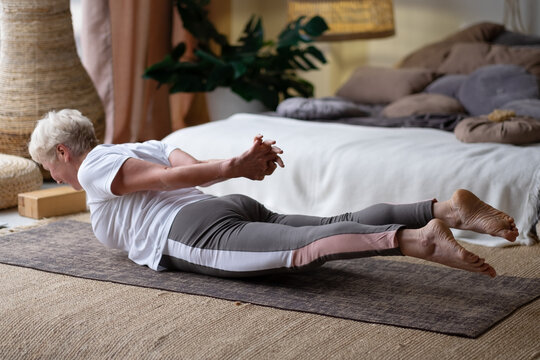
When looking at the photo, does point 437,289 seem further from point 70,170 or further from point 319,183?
point 70,170

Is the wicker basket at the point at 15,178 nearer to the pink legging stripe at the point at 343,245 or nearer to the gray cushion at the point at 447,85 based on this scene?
the pink legging stripe at the point at 343,245

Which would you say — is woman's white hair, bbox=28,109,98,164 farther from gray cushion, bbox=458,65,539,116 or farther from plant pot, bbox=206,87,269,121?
plant pot, bbox=206,87,269,121

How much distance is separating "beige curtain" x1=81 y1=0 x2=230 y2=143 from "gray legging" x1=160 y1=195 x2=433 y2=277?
2.15 meters

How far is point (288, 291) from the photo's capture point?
205 cm

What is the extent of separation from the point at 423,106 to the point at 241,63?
1.06m

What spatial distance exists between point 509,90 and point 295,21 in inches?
52.3

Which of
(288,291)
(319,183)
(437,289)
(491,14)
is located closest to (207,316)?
(288,291)

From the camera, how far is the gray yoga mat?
1.86 metres

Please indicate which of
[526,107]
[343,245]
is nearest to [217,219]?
[343,245]

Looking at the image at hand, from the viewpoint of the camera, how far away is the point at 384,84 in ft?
12.9

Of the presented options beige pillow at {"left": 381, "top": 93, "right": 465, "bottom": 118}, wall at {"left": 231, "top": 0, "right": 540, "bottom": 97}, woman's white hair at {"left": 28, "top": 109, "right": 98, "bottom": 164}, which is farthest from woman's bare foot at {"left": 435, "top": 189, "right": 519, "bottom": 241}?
wall at {"left": 231, "top": 0, "right": 540, "bottom": 97}

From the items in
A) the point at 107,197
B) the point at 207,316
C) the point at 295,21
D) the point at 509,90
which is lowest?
the point at 207,316

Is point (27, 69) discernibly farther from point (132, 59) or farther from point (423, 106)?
point (423, 106)

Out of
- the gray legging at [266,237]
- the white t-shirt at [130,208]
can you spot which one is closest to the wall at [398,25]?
the gray legging at [266,237]
